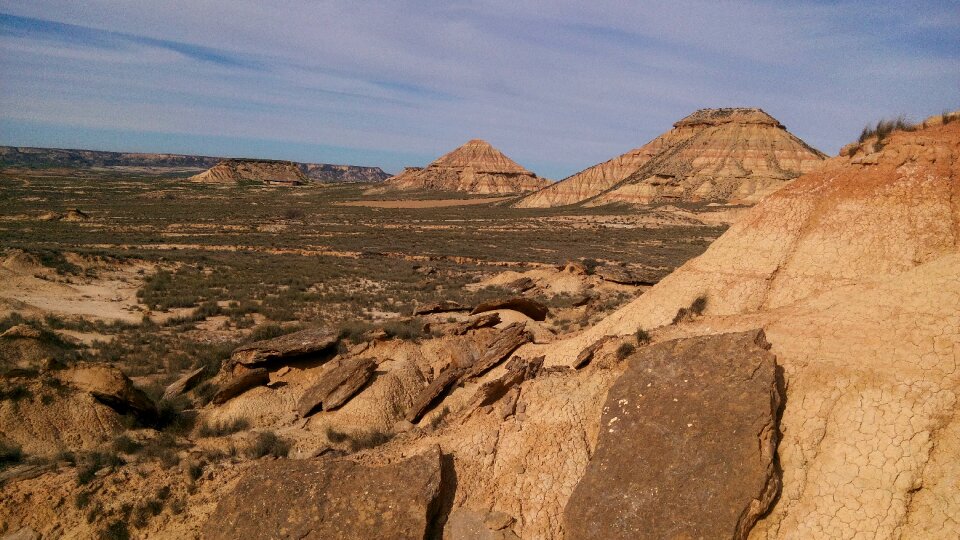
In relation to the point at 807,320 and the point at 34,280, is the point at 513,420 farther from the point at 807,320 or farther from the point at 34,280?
the point at 34,280

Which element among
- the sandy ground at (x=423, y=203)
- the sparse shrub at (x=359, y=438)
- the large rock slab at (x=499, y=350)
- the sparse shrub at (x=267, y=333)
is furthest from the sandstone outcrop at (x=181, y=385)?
the sandy ground at (x=423, y=203)

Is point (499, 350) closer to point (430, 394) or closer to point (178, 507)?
point (430, 394)

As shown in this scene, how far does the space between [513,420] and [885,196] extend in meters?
7.80

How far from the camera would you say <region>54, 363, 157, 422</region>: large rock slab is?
944 centimetres

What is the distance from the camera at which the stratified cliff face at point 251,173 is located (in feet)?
489

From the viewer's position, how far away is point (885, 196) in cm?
952

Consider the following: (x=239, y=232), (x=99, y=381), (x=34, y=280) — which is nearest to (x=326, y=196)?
(x=239, y=232)

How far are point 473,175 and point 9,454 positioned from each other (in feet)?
456

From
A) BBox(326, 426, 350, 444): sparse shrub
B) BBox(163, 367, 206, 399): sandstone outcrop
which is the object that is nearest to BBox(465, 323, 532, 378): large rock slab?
BBox(326, 426, 350, 444): sparse shrub

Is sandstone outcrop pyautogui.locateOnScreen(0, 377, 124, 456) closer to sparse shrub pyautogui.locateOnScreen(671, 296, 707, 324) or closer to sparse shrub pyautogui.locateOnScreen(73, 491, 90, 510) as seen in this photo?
sparse shrub pyautogui.locateOnScreen(73, 491, 90, 510)

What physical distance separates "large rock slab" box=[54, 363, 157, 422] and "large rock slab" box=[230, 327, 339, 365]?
261 centimetres

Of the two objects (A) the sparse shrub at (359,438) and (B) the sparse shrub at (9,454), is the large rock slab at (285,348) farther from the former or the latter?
(B) the sparse shrub at (9,454)

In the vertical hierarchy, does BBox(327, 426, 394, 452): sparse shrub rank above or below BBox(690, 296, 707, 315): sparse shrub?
below

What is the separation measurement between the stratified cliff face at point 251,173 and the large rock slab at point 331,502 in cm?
15391
